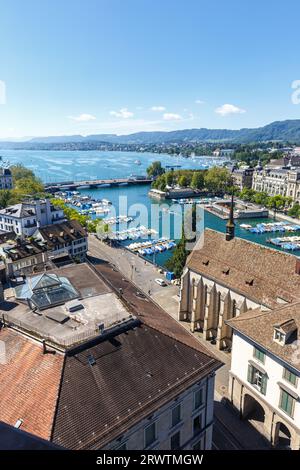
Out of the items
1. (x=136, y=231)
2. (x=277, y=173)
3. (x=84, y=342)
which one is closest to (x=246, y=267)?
(x=84, y=342)

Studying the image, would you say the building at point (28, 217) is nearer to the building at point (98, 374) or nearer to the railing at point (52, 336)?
the building at point (98, 374)

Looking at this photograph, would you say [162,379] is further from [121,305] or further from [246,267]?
[246,267]

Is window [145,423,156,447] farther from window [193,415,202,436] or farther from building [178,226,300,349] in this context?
building [178,226,300,349]

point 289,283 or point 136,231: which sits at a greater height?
point 289,283

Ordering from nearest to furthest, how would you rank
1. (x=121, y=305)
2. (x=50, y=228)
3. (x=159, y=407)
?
(x=159, y=407) < (x=121, y=305) < (x=50, y=228)

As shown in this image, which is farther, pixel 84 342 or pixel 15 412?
pixel 84 342

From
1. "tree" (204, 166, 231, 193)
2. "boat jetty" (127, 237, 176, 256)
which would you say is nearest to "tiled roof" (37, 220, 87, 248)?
"boat jetty" (127, 237, 176, 256)
